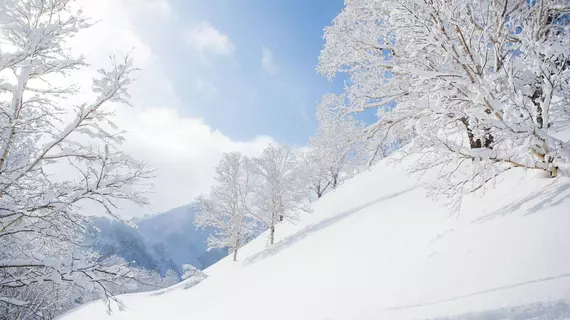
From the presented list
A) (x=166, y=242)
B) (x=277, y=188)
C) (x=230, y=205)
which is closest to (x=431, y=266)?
(x=277, y=188)

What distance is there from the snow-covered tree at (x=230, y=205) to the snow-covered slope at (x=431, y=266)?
7.11m

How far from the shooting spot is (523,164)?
450cm

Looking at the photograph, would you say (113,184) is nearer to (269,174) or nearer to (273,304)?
(273,304)

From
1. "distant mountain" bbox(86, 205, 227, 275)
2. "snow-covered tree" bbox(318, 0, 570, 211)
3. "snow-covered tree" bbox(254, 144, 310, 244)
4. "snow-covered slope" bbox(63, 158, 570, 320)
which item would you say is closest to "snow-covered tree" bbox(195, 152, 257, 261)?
"snow-covered tree" bbox(254, 144, 310, 244)

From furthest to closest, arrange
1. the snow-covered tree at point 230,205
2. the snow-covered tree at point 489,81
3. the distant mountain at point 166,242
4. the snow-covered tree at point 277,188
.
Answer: the distant mountain at point 166,242 < the snow-covered tree at point 230,205 < the snow-covered tree at point 277,188 < the snow-covered tree at point 489,81

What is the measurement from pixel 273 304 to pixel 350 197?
901cm

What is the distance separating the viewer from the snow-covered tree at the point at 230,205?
16.9 metres

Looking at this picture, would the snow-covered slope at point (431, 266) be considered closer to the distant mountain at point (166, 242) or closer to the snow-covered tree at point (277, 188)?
the snow-covered tree at point (277, 188)

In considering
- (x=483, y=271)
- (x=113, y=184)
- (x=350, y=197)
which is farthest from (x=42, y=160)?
(x=350, y=197)

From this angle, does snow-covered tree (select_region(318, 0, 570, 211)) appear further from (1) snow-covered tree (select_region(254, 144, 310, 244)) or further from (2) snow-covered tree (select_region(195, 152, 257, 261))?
(2) snow-covered tree (select_region(195, 152, 257, 261))

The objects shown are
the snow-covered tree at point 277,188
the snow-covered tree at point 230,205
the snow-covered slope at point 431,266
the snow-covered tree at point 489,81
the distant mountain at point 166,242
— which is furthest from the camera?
the distant mountain at point 166,242

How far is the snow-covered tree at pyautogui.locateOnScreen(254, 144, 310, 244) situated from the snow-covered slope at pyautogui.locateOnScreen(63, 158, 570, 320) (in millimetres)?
5621

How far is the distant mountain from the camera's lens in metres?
84.8

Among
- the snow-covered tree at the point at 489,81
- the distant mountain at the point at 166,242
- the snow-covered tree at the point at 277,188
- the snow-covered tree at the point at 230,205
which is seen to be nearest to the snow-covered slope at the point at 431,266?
the snow-covered tree at the point at 489,81
